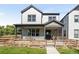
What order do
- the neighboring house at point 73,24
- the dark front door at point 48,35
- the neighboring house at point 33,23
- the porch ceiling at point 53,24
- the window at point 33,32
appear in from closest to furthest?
1. the porch ceiling at point 53,24
2. the neighboring house at point 73,24
3. the neighboring house at point 33,23
4. the window at point 33,32
5. the dark front door at point 48,35

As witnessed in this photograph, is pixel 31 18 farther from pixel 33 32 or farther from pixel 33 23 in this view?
pixel 33 32

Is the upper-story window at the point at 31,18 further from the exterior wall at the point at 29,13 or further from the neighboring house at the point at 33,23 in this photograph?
the exterior wall at the point at 29,13

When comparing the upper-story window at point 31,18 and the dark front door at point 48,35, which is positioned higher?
Answer: the upper-story window at point 31,18

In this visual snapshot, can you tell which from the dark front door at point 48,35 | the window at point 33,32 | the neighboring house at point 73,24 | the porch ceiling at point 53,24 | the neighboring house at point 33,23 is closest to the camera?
the porch ceiling at point 53,24

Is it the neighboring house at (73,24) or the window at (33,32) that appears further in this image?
the window at (33,32)

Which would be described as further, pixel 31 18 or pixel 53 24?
pixel 31 18

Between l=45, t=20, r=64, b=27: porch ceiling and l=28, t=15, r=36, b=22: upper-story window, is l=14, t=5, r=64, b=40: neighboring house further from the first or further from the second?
l=45, t=20, r=64, b=27: porch ceiling

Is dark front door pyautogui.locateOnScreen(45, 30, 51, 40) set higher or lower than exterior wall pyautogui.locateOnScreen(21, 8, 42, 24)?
lower

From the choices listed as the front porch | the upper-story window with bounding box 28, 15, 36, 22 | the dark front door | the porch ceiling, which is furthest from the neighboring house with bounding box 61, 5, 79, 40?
the upper-story window with bounding box 28, 15, 36, 22

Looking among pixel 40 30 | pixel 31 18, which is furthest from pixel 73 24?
pixel 31 18

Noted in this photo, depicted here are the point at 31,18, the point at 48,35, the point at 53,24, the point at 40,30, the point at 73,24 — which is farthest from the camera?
the point at 48,35

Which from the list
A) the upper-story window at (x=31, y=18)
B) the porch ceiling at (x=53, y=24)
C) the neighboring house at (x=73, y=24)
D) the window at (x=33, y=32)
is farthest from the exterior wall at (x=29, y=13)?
the neighboring house at (x=73, y=24)
